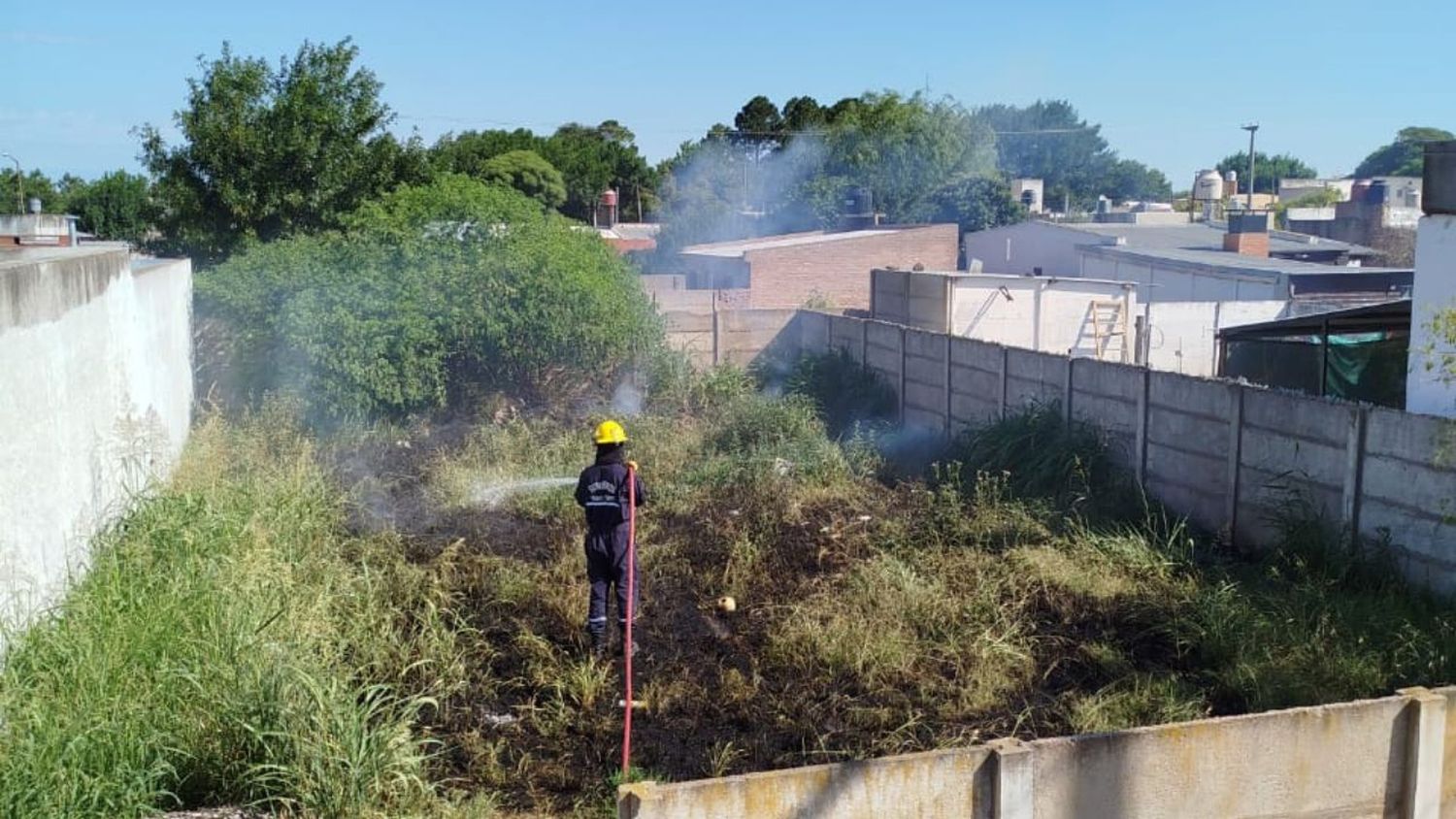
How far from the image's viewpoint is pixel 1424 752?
5176 mm

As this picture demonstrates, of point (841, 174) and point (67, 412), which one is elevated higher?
point (841, 174)

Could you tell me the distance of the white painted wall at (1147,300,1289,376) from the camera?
22266 mm

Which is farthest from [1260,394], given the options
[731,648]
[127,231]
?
[127,231]

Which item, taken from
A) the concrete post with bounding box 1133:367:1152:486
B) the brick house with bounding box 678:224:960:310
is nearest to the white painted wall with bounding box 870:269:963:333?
the concrete post with bounding box 1133:367:1152:486

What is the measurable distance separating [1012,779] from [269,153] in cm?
1911

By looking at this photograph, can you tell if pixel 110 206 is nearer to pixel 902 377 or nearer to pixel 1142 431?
pixel 902 377

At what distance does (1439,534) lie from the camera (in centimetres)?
881

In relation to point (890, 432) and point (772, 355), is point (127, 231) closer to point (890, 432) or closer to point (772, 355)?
point (772, 355)

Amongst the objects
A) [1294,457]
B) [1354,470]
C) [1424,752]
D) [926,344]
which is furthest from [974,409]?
[1424,752]

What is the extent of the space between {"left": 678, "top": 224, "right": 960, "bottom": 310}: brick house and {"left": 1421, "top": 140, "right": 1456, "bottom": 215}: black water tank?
17.6 meters

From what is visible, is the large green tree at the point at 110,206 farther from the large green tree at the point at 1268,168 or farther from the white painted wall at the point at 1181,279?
the large green tree at the point at 1268,168

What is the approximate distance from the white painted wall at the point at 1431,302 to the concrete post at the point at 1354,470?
1.91m

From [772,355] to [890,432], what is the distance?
4595 mm

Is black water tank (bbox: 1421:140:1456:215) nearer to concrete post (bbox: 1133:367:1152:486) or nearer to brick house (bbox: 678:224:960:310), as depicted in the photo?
concrete post (bbox: 1133:367:1152:486)
